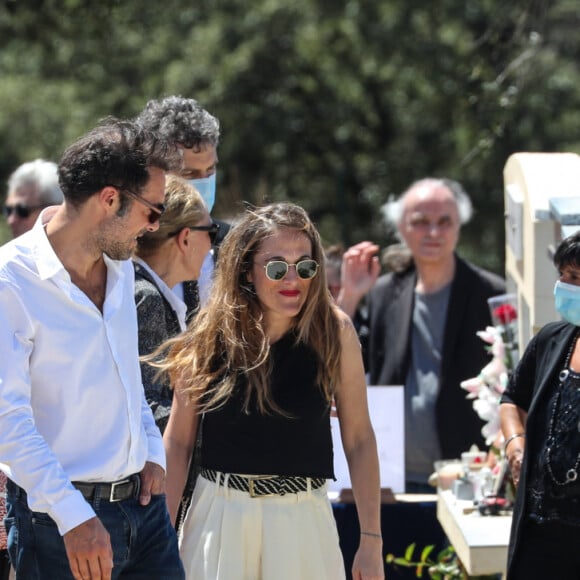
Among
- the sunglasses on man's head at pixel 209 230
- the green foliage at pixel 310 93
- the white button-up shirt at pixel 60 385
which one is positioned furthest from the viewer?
the green foliage at pixel 310 93

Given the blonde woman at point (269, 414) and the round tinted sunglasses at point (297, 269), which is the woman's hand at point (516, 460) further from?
the round tinted sunglasses at point (297, 269)

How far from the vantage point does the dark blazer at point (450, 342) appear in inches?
225

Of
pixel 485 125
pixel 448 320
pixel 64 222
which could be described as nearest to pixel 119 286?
pixel 64 222

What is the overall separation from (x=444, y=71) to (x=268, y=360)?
8746mm

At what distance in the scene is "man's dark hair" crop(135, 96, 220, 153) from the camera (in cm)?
493

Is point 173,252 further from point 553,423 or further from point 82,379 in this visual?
point 553,423

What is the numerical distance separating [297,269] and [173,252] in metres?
0.65

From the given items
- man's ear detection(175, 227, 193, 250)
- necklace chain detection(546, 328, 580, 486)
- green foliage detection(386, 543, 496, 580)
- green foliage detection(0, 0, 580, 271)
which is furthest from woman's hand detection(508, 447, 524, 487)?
green foliage detection(0, 0, 580, 271)

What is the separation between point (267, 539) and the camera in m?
3.52

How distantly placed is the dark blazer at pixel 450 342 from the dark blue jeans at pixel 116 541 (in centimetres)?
254

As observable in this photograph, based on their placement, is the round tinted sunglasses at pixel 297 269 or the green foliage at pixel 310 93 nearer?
the round tinted sunglasses at pixel 297 269

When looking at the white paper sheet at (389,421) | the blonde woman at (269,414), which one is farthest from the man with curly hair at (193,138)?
the blonde woman at (269,414)

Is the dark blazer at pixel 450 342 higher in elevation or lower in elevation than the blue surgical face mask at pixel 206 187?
lower

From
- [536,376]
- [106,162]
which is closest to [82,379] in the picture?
[106,162]
